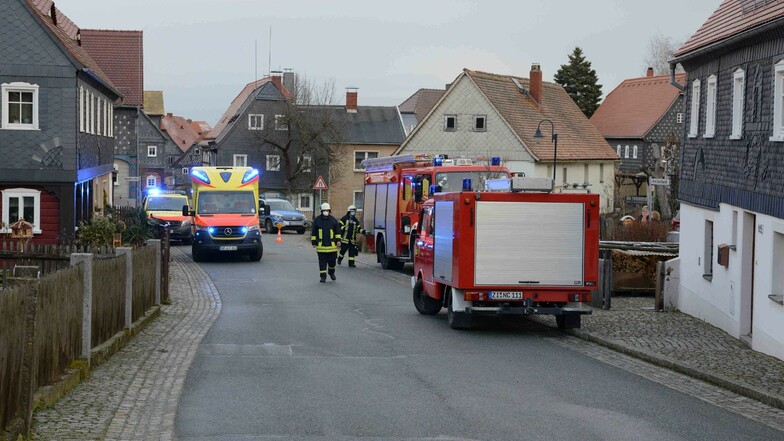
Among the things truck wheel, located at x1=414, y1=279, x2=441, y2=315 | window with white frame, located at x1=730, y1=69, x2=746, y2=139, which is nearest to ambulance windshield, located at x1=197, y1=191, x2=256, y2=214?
truck wheel, located at x1=414, y1=279, x2=441, y2=315

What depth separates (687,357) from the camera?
15109mm

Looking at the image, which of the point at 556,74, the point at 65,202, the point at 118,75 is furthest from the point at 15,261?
the point at 556,74

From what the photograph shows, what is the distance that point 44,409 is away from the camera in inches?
402

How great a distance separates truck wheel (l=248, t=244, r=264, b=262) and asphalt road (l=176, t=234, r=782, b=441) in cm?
Answer: 1422

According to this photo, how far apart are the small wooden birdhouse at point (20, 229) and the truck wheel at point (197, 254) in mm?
4896

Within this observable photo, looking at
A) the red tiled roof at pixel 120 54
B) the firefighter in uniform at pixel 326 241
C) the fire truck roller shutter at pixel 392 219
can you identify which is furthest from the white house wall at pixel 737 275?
the red tiled roof at pixel 120 54

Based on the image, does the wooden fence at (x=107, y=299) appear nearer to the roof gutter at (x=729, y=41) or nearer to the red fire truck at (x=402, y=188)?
the roof gutter at (x=729, y=41)

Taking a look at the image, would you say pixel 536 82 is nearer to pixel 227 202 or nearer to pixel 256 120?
pixel 256 120

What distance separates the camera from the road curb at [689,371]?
12.0 meters

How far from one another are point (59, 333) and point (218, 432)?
2.49 metres

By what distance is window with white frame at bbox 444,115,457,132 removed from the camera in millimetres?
63281

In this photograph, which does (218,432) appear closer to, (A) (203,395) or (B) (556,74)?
(A) (203,395)

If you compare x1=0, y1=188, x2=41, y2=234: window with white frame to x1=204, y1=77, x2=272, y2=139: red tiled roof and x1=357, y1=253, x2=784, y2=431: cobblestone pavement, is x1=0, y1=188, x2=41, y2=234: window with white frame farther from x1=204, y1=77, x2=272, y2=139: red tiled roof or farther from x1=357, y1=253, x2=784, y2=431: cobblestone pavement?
x1=204, y1=77, x2=272, y2=139: red tiled roof

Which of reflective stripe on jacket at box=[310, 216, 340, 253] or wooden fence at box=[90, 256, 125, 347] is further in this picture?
reflective stripe on jacket at box=[310, 216, 340, 253]
